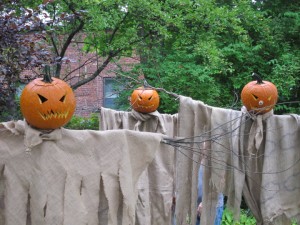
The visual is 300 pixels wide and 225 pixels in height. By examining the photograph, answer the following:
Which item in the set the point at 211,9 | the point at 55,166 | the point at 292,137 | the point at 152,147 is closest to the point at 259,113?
the point at 292,137

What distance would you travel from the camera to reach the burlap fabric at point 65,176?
6.39 ft

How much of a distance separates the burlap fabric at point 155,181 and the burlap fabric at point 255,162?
0.89 metres

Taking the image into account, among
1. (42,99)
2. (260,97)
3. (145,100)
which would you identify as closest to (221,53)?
(145,100)

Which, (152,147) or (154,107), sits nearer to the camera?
(152,147)

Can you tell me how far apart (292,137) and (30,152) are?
→ 5.31 ft

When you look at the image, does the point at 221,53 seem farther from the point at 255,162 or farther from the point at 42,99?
the point at 42,99

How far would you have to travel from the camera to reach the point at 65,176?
Answer: 1.98m

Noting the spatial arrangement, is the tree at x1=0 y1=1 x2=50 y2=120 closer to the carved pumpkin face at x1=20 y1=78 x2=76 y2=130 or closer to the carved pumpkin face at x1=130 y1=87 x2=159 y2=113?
the carved pumpkin face at x1=130 y1=87 x2=159 y2=113

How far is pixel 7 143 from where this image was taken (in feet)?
6.47

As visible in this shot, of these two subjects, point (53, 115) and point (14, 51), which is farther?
point (14, 51)

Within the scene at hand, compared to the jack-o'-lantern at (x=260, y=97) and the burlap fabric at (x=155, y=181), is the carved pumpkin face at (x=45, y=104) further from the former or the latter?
the burlap fabric at (x=155, y=181)

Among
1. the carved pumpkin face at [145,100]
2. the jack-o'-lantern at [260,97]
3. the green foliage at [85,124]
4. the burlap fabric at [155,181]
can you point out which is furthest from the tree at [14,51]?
the green foliage at [85,124]

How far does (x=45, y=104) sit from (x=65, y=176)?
1.17ft

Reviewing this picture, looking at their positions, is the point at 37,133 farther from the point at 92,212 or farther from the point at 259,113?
the point at 259,113
